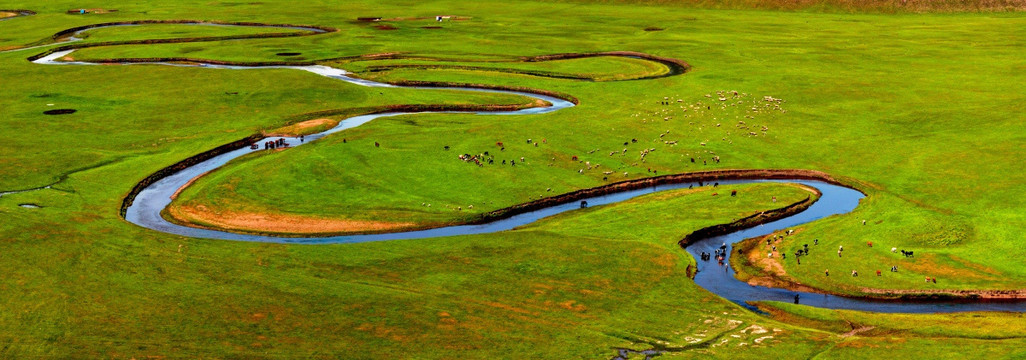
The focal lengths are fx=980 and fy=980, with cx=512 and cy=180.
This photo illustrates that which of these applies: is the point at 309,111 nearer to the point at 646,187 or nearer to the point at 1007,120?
the point at 646,187

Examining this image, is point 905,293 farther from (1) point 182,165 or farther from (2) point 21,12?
(2) point 21,12

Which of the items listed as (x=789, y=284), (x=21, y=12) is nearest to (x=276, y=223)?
(x=789, y=284)

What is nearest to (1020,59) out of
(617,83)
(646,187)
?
(617,83)

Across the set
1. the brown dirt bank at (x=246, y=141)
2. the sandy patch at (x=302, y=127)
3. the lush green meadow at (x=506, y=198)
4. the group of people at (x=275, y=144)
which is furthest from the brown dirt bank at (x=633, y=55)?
the group of people at (x=275, y=144)

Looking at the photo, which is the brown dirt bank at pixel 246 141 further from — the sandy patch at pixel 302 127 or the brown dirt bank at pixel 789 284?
the brown dirt bank at pixel 789 284

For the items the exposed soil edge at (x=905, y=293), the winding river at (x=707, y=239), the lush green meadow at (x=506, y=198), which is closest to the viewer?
the lush green meadow at (x=506, y=198)

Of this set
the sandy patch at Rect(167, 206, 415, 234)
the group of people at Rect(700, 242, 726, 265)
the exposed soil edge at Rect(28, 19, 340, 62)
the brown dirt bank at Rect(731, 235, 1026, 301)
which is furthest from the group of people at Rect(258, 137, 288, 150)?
the exposed soil edge at Rect(28, 19, 340, 62)
